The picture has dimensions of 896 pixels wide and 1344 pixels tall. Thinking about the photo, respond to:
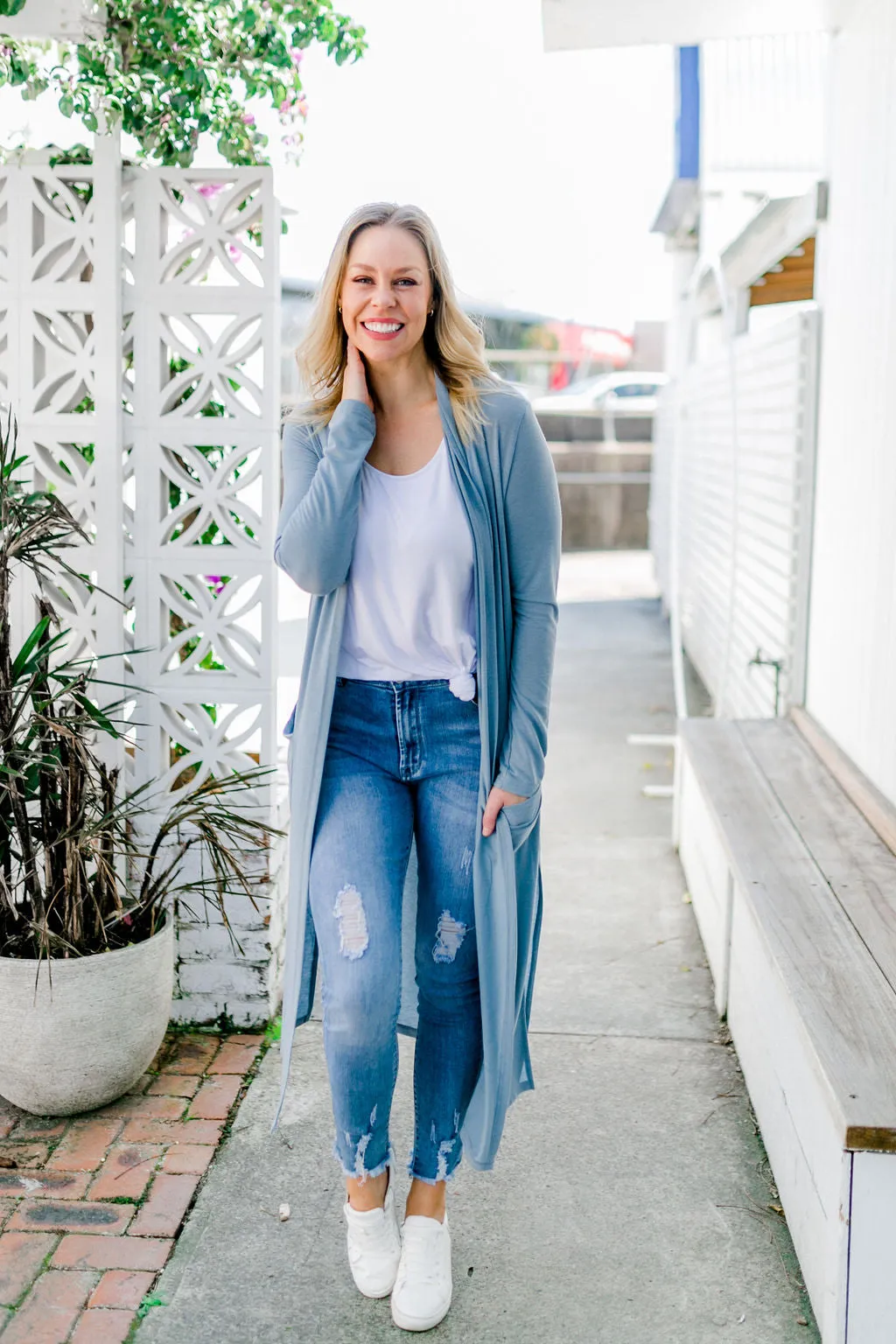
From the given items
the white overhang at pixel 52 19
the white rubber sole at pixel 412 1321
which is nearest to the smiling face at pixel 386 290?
→ the white overhang at pixel 52 19

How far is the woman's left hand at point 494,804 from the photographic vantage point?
2453 mm

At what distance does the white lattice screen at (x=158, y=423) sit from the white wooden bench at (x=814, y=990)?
4.30ft

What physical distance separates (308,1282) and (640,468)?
57.3 feet

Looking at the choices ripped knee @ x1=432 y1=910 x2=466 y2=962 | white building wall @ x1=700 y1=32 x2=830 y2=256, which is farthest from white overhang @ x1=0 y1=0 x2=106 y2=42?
white building wall @ x1=700 y1=32 x2=830 y2=256

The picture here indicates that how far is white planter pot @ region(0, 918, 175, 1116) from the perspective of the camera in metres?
3.07

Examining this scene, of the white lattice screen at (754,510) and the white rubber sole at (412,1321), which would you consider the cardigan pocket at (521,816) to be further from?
the white lattice screen at (754,510)

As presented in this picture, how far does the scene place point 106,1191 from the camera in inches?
115

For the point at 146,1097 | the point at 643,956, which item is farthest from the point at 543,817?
the point at 146,1097

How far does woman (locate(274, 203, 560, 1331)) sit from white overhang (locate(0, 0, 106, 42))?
133cm

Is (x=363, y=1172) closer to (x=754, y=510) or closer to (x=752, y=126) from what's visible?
(x=754, y=510)

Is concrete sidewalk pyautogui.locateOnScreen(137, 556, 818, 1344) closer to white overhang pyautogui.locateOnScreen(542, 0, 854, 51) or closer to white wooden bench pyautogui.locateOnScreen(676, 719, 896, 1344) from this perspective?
white wooden bench pyautogui.locateOnScreen(676, 719, 896, 1344)

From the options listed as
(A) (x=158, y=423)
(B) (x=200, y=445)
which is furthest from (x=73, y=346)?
(B) (x=200, y=445)

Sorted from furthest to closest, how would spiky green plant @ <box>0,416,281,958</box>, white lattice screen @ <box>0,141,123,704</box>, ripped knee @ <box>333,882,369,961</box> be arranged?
white lattice screen @ <box>0,141,123,704</box>
spiky green plant @ <box>0,416,281,958</box>
ripped knee @ <box>333,882,369,961</box>

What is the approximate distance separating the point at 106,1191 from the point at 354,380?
Answer: 5.93 feet
